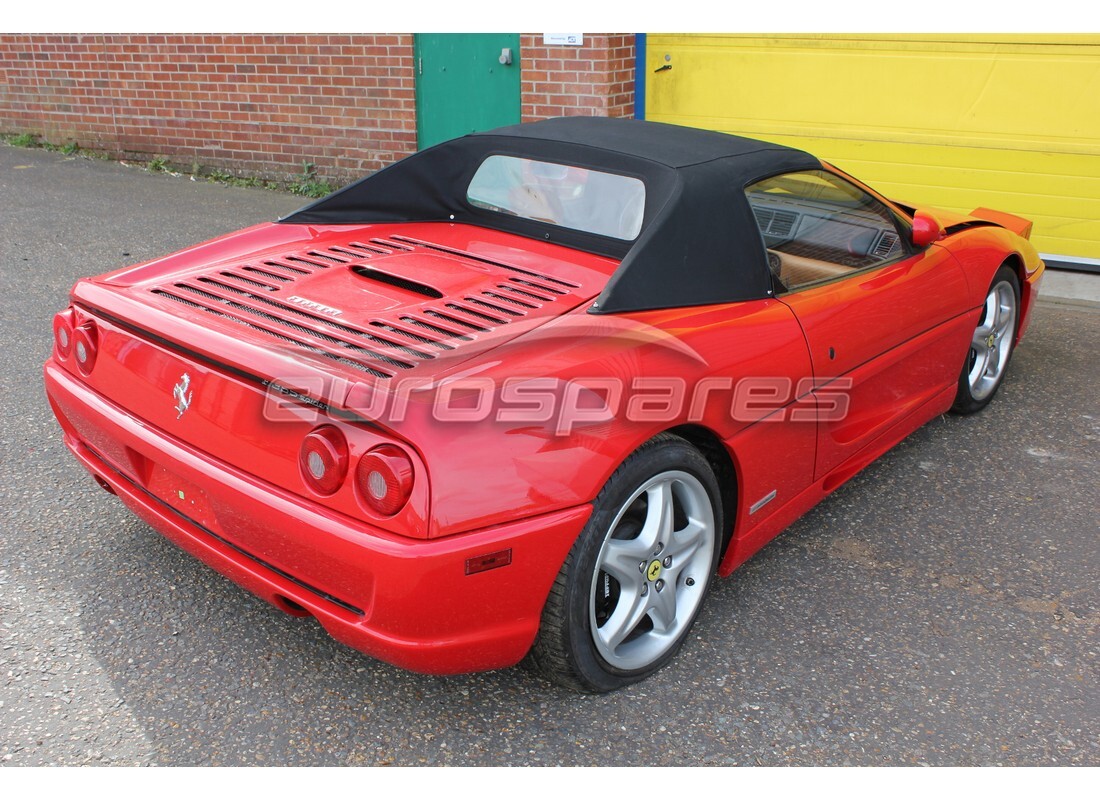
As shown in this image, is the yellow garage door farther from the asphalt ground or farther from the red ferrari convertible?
the red ferrari convertible

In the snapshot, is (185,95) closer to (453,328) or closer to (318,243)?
(318,243)

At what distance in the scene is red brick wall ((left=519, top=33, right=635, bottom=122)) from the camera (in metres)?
7.51

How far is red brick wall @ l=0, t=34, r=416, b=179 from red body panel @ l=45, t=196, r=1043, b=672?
5.41 metres

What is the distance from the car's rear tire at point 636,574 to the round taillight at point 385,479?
47 cm

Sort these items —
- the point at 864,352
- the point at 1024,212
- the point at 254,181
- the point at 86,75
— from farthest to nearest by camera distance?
the point at 86,75
the point at 254,181
the point at 1024,212
the point at 864,352

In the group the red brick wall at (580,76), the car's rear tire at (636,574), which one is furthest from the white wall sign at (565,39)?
the car's rear tire at (636,574)

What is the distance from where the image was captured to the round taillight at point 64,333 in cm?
309

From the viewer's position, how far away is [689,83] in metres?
7.72

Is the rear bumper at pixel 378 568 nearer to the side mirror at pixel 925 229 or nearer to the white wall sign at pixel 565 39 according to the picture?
the side mirror at pixel 925 229

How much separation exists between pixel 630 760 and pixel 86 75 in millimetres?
9789

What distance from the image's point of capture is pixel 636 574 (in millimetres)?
2777

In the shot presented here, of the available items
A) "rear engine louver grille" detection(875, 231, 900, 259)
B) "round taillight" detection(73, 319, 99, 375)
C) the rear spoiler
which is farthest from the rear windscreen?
the rear spoiler

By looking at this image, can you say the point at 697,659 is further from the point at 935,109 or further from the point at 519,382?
the point at 935,109

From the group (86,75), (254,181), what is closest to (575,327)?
(254,181)
